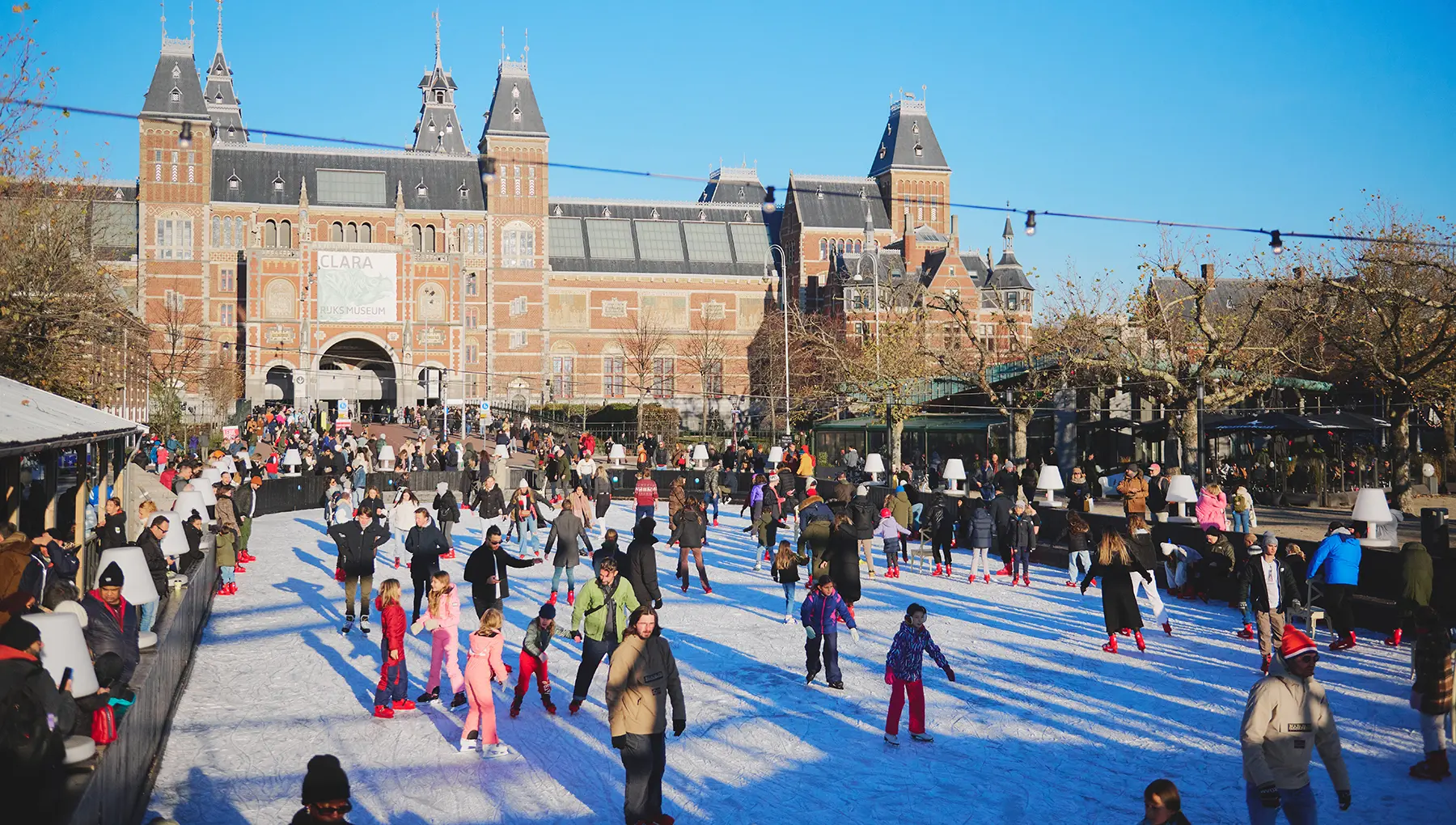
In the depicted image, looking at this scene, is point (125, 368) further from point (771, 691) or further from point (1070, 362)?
point (1070, 362)

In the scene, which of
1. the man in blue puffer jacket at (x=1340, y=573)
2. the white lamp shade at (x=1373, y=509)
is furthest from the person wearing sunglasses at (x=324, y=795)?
the white lamp shade at (x=1373, y=509)

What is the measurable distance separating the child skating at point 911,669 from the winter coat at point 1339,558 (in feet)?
16.3

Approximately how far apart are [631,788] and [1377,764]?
207 inches

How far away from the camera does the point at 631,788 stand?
6.98 metres

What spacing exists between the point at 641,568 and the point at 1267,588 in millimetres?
5680

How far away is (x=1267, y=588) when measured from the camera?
1109 centimetres

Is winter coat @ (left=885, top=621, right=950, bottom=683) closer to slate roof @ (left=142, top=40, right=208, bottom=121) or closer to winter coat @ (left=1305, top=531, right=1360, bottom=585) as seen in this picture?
winter coat @ (left=1305, top=531, right=1360, bottom=585)

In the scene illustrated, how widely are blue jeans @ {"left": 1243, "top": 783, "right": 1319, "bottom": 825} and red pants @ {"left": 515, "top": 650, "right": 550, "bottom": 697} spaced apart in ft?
18.8

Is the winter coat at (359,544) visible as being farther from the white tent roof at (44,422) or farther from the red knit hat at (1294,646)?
the red knit hat at (1294,646)

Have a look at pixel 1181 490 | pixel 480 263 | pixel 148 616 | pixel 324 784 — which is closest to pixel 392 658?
pixel 148 616

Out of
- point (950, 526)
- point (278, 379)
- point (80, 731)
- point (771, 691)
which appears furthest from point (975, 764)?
point (278, 379)

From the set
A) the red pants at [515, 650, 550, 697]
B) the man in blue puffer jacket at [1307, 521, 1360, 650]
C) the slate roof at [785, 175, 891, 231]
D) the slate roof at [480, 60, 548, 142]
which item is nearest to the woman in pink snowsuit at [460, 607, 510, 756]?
the red pants at [515, 650, 550, 697]

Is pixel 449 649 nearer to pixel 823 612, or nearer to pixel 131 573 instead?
pixel 131 573

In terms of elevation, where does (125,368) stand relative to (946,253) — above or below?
below
